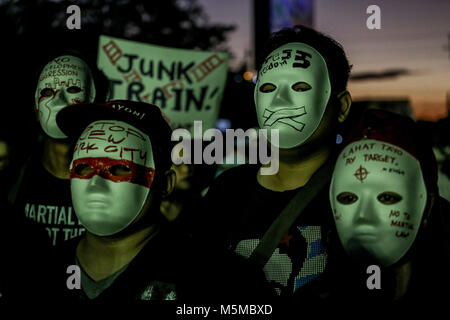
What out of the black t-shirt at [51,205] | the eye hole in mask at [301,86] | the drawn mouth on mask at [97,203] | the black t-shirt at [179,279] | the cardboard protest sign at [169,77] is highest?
the cardboard protest sign at [169,77]

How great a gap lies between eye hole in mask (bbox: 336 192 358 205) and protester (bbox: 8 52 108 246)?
1.75 metres

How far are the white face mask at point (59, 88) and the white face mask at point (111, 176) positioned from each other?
89 cm

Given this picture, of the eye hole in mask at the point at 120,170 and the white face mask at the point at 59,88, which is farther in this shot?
the white face mask at the point at 59,88

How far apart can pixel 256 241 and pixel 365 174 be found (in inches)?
24.9

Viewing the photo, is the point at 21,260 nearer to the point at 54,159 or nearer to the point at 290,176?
the point at 54,159

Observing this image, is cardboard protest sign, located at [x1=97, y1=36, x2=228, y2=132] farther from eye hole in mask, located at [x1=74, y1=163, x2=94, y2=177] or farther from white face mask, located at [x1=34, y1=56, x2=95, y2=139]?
eye hole in mask, located at [x1=74, y1=163, x2=94, y2=177]

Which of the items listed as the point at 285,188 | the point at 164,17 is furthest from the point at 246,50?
the point at 285,188

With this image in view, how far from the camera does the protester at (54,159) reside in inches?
128

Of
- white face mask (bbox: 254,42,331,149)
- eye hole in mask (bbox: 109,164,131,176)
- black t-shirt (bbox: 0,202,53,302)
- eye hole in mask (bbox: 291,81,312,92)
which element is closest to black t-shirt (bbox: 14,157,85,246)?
black t-shirt (bbox: 0,202,53,302)

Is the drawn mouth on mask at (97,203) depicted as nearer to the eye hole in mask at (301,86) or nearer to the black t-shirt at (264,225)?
the black t-shirt at (264,225)

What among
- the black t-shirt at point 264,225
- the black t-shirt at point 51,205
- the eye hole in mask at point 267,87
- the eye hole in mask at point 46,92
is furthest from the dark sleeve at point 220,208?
the eye hole in mask at point 46,92

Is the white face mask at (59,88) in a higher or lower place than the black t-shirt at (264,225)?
higher

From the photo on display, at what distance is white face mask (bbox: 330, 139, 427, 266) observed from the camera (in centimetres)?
209

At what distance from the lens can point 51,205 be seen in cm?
327
